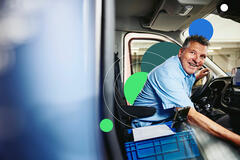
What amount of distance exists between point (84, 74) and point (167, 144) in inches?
26.4

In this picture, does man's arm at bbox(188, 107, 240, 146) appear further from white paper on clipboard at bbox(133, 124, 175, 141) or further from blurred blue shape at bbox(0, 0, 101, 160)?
blurred blue shape at bbox(0, 0, 101, 160)

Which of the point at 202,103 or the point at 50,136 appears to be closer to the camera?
the point at 50,136

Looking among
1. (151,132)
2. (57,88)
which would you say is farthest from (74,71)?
(151,132)

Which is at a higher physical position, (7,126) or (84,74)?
(84,74)

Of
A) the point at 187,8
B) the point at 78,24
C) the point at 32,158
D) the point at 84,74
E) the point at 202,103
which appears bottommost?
the point at 32,158

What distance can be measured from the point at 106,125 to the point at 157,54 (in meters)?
0.55

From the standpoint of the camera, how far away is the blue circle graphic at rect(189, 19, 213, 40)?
0.92 meters

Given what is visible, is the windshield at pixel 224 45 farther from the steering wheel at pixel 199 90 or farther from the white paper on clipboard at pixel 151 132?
the white paper on clipboard at pixel 151 132

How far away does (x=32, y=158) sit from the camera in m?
0.91

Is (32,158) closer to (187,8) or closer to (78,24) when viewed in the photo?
(78,24)

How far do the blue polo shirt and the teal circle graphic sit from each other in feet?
0.09

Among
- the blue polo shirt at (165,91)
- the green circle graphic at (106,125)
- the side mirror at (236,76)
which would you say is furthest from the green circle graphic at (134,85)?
the side mirror at (236,76)

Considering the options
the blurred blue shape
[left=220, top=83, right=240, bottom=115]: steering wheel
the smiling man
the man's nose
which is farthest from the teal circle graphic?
[left=220, top=83, right=240, bottom=115]: steering wheel

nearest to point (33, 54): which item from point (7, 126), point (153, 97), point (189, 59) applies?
point (7, 126)
